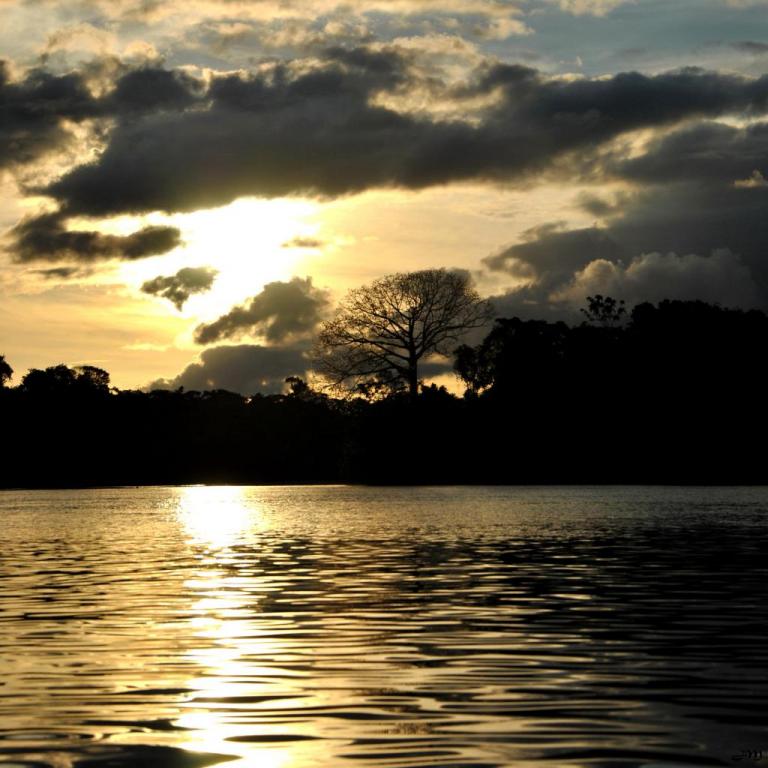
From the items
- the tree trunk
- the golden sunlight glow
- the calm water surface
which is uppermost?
the tree trunk

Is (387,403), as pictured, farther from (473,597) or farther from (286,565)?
(473,597)

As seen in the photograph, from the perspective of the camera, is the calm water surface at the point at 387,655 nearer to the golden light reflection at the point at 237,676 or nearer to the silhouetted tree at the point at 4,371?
the golden light reflection at the point at 237,676

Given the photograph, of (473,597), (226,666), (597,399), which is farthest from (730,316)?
(226,666)

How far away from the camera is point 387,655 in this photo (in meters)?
16.9

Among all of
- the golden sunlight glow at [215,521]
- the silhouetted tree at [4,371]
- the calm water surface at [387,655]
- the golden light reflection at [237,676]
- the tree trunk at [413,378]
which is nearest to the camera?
the golden light reflection at [237,676]

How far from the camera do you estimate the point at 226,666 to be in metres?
16.1

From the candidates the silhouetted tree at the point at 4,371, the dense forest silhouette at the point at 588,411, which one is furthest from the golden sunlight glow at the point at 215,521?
the silhouetted tree at the point at 4,371

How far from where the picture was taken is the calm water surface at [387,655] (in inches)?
449

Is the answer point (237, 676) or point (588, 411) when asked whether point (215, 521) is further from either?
point (588, 411)

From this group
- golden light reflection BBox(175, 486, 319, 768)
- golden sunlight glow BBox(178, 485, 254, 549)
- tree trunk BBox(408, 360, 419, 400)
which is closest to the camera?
golden light reflection BBox(175, 486, 319, 768)

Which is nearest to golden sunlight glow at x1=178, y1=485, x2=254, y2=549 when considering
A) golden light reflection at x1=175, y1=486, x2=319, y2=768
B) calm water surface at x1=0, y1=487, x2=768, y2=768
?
calm water surface at x1=0, y1=487, x2=768, y2=768

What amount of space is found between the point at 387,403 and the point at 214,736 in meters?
103

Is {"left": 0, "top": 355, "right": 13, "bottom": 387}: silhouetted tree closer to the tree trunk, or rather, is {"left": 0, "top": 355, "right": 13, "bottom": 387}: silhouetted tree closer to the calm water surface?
the tree trunk

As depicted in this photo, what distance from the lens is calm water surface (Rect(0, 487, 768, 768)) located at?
11.4m
